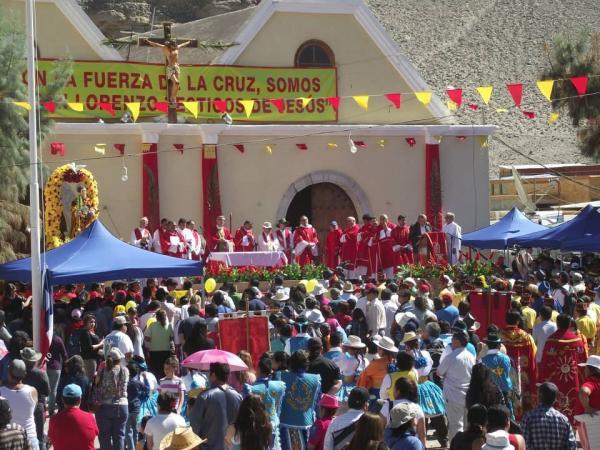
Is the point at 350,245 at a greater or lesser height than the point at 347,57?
lesser

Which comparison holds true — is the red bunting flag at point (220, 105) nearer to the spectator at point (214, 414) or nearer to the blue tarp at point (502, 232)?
the blue tarp at point (502, 232)

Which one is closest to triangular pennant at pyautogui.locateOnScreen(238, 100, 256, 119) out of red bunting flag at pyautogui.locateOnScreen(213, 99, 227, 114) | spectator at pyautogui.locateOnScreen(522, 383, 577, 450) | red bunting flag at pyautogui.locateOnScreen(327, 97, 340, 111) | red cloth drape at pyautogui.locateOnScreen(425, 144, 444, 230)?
red bunting flag at pyautogui.locateOnScreen(213, 99, 227, 114)

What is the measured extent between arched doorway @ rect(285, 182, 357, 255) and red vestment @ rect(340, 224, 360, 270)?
4.32 m

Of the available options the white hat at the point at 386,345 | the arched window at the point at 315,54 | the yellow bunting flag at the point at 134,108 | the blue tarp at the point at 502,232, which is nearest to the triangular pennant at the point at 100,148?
the yellow bunting flag at the point at 134,108

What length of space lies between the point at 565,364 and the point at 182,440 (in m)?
5.80

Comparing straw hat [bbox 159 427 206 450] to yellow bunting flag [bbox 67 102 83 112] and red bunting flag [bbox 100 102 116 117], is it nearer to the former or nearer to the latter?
yellow bunting flag [bbox 67 102 83 112]

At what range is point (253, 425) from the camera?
9.70 m

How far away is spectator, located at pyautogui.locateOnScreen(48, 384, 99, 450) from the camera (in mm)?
10773

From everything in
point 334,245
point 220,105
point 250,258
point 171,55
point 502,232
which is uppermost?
point 171,55

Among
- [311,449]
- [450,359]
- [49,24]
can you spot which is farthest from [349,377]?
[49,24]

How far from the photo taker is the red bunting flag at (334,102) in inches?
1193

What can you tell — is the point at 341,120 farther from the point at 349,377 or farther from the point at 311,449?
the point at 311,449

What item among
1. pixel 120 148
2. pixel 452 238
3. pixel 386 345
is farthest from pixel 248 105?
pixel 386 345

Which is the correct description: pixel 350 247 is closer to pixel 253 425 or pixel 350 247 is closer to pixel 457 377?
pixel 457 377
